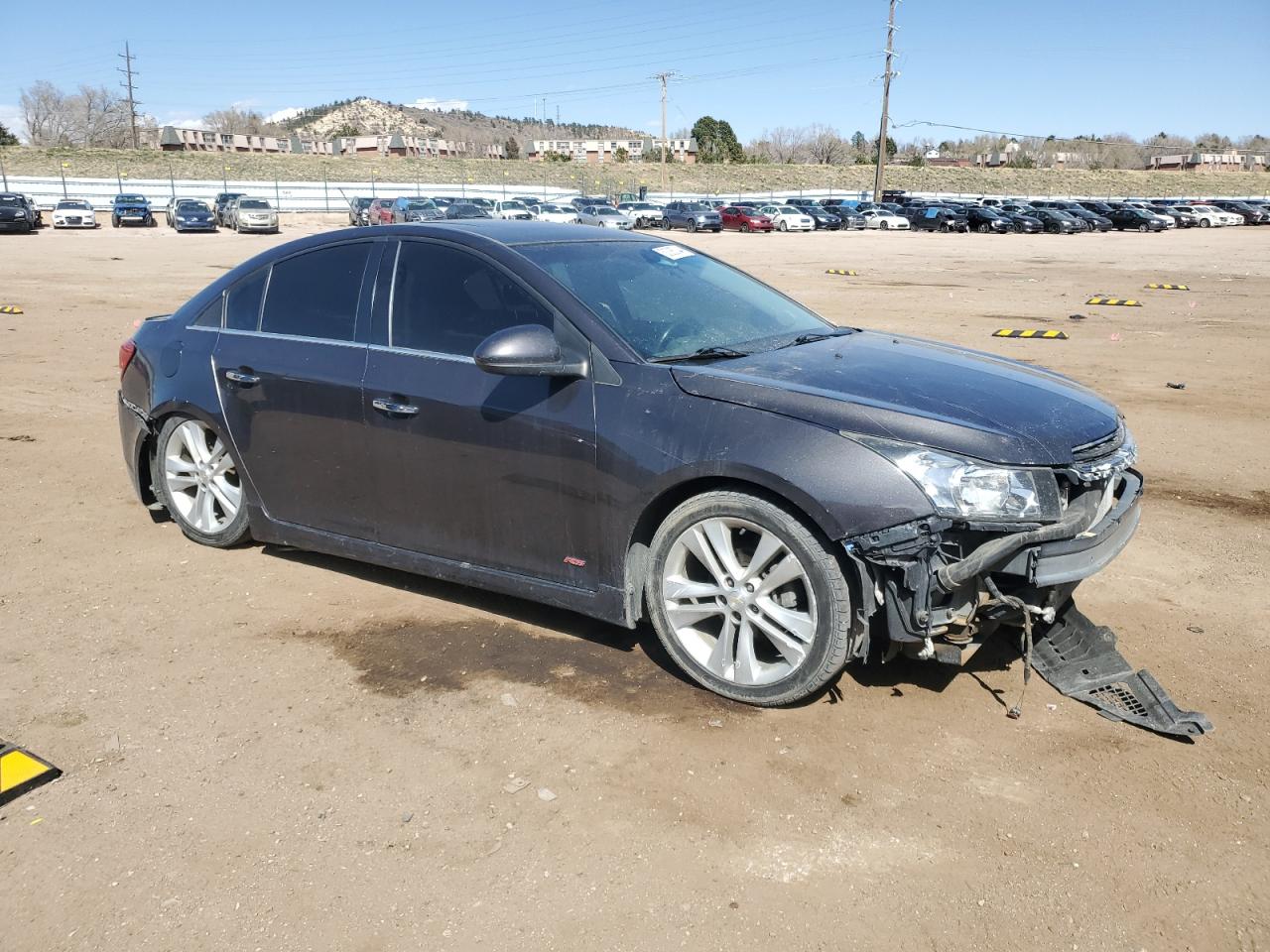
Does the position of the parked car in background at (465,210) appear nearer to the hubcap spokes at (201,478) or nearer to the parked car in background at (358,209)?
the parked car in background at (358,209)

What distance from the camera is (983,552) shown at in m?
3.31

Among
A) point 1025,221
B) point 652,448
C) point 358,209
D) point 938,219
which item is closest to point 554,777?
point 652,448

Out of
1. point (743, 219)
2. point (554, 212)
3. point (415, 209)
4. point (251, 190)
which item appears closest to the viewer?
point (554, 212)

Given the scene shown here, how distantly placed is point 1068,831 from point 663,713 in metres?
1.38

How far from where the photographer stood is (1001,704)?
12.5 ft

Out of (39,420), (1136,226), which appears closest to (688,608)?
(39,420)

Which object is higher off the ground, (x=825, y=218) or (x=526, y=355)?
(x=825, y=218)

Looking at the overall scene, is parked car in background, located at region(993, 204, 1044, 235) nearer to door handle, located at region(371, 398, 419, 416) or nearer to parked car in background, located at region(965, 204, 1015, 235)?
parked car in background, located at region(965, 204, 1015, 235)

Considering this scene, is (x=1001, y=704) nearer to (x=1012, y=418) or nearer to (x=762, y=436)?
(x=1012, y=418)

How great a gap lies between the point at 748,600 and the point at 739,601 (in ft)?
0.11

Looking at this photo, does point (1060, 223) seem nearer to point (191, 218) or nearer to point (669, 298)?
point (191, 218)

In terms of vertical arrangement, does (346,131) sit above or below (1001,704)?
above

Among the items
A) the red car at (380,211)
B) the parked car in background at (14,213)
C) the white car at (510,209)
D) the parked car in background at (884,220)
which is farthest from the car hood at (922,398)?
the parked car in background at (884,220)

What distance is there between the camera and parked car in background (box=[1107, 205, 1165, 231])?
51.6 meters
